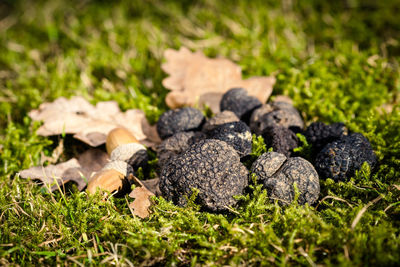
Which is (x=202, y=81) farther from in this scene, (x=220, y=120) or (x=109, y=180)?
(x=109, y=180)

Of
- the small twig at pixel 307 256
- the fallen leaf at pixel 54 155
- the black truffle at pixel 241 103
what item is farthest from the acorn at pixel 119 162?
the small twig at pixel 307 256

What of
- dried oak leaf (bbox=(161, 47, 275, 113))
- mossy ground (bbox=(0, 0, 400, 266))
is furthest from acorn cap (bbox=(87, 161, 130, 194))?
dried oak leaf (bbox=(161, 47, 275, 113))

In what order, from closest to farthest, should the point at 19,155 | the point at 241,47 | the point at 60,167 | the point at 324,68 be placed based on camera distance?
the point at 60,167 → the point at 19,155 → the point at 324,68 → the point at 241,47

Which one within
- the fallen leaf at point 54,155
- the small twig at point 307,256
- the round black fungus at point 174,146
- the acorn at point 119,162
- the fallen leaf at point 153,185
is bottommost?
the fallen leaf at point 54,155

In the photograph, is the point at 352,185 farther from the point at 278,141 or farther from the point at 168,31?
the point at 168,31

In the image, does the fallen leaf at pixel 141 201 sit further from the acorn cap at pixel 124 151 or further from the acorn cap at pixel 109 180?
the acorn cap at pixel 124 151

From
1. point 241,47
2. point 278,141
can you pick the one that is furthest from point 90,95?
point 278,141

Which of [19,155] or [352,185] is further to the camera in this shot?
[19,155]

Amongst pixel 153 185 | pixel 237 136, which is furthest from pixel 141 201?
pixel 237 136
